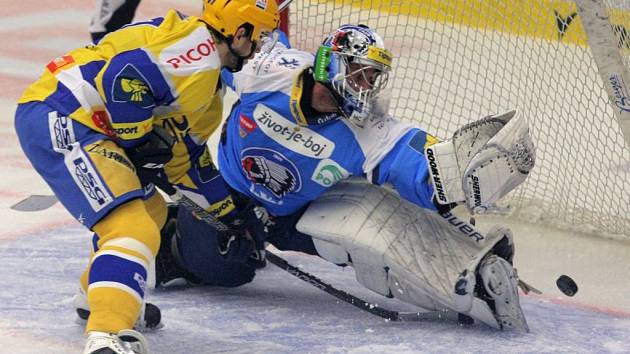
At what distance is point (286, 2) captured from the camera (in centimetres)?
365

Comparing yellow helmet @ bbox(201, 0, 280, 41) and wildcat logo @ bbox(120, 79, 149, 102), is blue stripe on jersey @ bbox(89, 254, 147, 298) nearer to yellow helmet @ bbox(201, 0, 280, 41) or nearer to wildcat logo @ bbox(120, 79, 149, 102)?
wildcat logo @ bbox(120, 79, 149, 102)

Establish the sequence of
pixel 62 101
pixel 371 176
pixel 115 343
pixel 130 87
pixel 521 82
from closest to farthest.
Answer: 1. pixel 115 343
2. pixel 130 87
3. pixel 62 101
4. pixel 371 176
5. pixel 521 82

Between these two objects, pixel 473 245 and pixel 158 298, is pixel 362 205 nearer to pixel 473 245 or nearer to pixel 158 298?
pixel 473 245

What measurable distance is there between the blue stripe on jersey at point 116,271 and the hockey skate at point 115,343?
96mm

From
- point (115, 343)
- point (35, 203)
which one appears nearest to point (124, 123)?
point (115, 343)

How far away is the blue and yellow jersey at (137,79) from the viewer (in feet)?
9.35

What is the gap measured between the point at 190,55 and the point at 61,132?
0.35 metres

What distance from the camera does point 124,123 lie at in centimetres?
286

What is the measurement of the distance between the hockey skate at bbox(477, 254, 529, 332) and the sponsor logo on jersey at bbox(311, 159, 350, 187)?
1.50 feet

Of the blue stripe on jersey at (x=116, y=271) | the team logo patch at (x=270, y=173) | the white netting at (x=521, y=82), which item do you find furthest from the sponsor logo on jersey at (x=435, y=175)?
the white netting at (x=521, y=82)

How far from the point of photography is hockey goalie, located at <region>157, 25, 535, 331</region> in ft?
10.7

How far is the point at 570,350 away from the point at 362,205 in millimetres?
672

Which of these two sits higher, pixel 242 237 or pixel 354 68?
pixel 354 68

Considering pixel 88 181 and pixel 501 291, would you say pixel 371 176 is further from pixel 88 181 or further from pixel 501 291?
pixel 88 181
